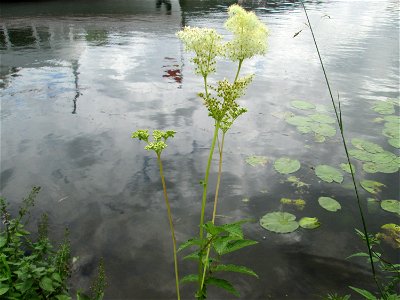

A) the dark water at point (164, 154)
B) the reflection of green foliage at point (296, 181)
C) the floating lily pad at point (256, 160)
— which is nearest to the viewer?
the dark water at point (164, 154)

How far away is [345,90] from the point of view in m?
9.74

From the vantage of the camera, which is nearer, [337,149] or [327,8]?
[337,149]

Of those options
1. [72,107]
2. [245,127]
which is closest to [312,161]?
[245,127]

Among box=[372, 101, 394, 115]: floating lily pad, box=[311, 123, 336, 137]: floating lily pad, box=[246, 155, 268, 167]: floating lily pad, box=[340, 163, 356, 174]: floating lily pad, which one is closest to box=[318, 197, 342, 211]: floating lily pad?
box=[340, 163, 356, 174]: floating lily pad

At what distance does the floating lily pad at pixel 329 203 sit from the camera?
4.80m

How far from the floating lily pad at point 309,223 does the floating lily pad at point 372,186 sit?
4.27 feet

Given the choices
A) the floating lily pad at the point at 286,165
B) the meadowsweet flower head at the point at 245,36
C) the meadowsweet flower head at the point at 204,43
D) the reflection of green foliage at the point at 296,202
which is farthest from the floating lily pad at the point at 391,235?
the meadowsweet flower head at the point at 204,43

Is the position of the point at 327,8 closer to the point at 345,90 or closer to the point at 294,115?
the point at 345,90

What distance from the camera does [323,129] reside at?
7.06 metres

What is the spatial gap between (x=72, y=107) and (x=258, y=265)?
244 inches

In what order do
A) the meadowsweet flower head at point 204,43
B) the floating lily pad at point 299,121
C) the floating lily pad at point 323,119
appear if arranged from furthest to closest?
the floating lily pad at point 323,119 → the floating lily pad at point 299,121 → the meadowsweet flower head at point 204,43

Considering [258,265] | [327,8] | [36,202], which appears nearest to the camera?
[258,265]

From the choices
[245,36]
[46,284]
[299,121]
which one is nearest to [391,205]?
[299,121]

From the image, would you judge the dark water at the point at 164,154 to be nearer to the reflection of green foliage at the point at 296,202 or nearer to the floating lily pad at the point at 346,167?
the reflection of green foliage at the point at 296,202
